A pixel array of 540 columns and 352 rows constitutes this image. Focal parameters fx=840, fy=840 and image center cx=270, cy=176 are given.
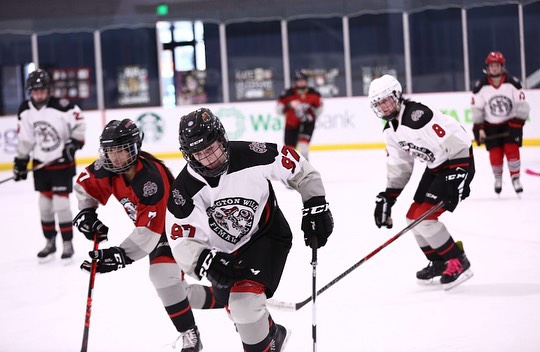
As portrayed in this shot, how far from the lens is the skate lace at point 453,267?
4.08m

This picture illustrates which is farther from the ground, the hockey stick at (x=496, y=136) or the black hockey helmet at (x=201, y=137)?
→ the hockey stick at (x=496, y=136)

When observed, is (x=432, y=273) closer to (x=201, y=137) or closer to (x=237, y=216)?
(x=237, y=216)

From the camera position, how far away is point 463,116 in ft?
36.2

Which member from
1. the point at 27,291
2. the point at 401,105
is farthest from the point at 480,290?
the point at 27,291

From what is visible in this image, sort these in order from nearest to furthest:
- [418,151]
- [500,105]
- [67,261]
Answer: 1. [418,151]
2. [67,261]
3. [500,105]

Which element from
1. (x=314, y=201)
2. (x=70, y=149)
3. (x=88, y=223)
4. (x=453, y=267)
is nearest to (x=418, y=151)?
(x=453, y=267)

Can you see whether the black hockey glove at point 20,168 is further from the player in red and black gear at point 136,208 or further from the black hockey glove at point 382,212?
the black hockey glove at point 382,212

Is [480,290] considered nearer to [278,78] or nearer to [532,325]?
[532,325]

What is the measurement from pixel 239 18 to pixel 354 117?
2910 millimetres

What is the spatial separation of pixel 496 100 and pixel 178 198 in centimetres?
478

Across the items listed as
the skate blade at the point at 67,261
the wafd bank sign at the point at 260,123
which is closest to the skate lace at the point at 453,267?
the skate blade at the point at 67,261

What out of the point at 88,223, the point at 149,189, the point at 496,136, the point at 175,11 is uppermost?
the point at 175,11

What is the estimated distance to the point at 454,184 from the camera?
12.5ft

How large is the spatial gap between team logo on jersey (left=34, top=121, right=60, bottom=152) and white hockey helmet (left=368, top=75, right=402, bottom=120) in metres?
2.45
